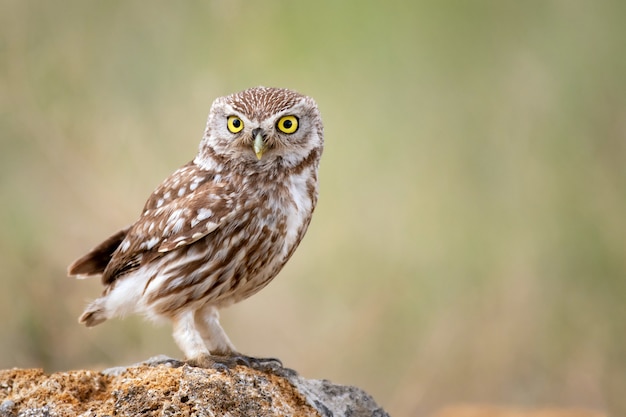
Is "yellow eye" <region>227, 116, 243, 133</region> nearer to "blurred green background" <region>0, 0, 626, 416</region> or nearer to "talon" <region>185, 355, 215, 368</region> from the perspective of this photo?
"talon" <region>185, 355, 215, 368</region>

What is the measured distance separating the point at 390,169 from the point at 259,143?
9.60ft

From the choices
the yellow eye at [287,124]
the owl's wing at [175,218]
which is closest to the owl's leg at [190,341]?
the owl's wing at [175,218]

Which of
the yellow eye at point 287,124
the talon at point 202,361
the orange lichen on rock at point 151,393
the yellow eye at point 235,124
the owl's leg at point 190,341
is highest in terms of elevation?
the yellow eye at point 287,124

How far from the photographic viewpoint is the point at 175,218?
3.15 metres

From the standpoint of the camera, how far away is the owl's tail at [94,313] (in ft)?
11.1

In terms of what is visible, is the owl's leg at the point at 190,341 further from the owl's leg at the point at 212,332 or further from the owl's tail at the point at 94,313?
the owl's tail at the point at 94,313

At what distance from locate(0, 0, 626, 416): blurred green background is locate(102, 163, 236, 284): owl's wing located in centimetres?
229

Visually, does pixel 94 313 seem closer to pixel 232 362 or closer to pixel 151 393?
pixel 232 362

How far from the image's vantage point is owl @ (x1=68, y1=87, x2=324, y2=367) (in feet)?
10.2

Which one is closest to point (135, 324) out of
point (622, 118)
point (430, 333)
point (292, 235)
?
point (430, 333)

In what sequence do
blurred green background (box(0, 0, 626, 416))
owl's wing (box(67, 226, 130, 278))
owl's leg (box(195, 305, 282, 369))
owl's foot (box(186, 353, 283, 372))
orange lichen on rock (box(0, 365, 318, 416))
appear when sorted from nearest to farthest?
orange lichen on rock (box(0, 365, 318, 416)) < owl's foot (box(186, 353, 283, 372)) < owl's leg (box(195, 305, 282, 369)) < owl's wing (box(67, 226, 130, 278)) < blurred green background (box(0, 0, 626, 416))

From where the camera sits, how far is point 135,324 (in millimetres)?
5543

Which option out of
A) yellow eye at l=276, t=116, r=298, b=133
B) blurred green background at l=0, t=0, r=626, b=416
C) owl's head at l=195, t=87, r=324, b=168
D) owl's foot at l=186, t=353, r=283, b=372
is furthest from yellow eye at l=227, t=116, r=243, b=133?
blurred green background at l=0, t=0, r=626, b=416

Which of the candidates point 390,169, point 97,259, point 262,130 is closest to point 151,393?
point 262,130
